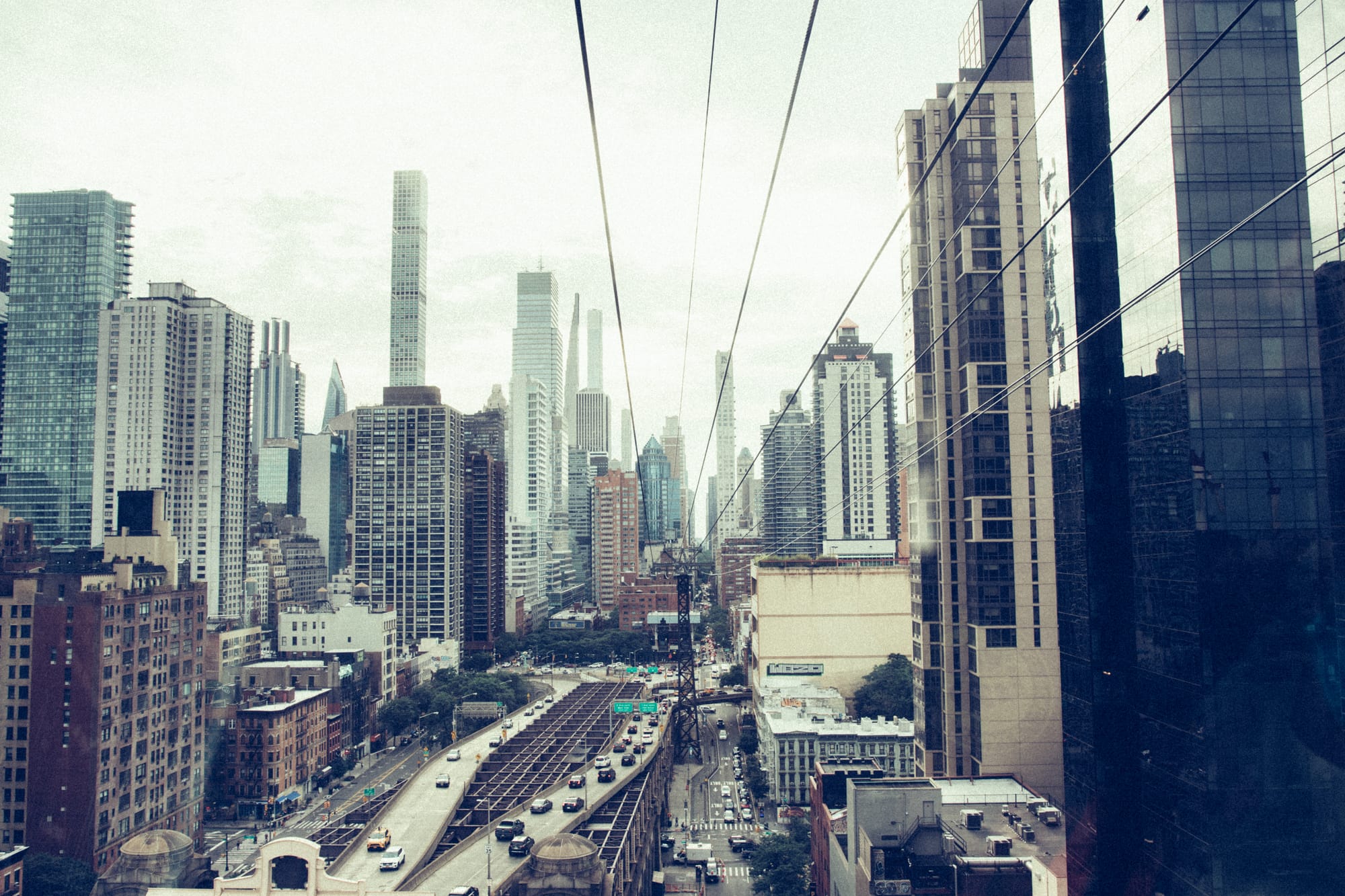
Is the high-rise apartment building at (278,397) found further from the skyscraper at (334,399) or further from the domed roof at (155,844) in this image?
the domed roof at (155,844)

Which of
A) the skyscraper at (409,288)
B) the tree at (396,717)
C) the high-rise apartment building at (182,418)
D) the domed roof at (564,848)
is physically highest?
the skyscraper at (409,288)

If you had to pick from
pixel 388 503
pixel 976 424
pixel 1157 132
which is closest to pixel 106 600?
pixel 976 424

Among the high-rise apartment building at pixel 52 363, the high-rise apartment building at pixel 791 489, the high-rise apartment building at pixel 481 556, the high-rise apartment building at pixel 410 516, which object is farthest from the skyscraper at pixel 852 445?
the high-rise apartment building at pixel 52 363

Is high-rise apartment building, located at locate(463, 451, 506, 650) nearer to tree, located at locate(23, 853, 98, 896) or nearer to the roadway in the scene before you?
the roadway

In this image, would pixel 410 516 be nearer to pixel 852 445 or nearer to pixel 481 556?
pixel 481 556

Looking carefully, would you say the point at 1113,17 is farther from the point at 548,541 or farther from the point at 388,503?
the point at 548,541

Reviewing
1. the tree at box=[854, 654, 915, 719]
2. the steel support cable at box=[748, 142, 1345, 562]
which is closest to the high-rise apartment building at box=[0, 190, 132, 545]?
the tree at box=[854, 654, 915, 719]
